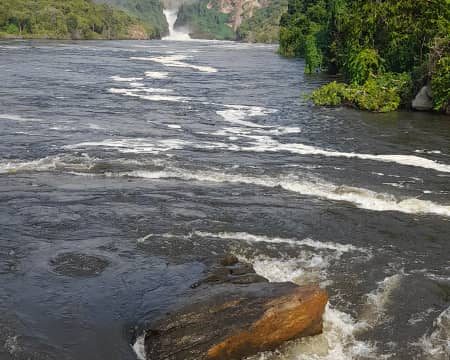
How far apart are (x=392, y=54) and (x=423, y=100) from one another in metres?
8.19

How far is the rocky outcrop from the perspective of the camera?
3566 cm

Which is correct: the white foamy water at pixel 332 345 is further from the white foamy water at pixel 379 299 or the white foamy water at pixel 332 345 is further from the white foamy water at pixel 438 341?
the white foamy water at pixel 438 341

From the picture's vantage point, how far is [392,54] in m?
42.9

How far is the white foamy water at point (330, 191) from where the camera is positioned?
1798cm

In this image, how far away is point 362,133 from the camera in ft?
95.2

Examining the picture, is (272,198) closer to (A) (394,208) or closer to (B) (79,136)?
(A) (394,208)

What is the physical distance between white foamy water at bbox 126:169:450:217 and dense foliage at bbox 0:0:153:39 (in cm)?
12843

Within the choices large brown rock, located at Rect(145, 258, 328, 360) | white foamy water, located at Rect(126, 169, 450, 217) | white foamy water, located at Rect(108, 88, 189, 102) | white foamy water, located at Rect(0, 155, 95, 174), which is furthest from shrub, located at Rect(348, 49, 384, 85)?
large brown rock, located at Rect(145, 258, 328, 360)

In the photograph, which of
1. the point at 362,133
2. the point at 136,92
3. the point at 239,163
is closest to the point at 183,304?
→ the point at 239,163

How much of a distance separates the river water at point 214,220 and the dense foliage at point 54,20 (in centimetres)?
12237

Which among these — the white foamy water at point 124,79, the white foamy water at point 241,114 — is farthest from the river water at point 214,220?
the white foamy water at point 124,79

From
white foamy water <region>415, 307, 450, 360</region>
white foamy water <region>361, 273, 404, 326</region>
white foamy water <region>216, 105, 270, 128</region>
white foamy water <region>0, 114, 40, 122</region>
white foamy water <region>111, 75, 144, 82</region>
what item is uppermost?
white foamy water <region>111, 75, 144, 82</region>

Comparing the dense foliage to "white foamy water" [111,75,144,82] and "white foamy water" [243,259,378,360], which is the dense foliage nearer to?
"white foamy water" [111,75,144,82]

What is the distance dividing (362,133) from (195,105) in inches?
464
